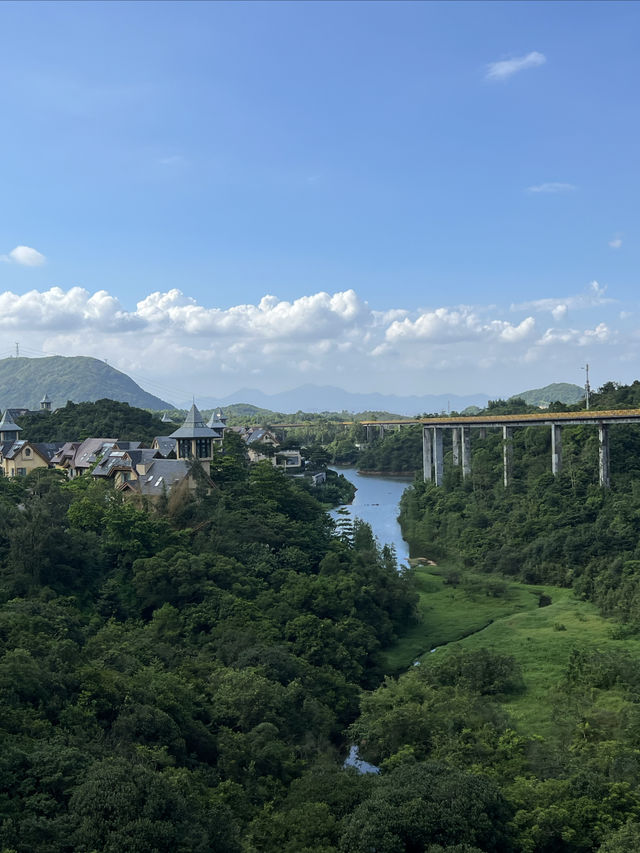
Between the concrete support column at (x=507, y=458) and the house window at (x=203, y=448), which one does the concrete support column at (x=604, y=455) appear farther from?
the house window at (x=203, y=448)

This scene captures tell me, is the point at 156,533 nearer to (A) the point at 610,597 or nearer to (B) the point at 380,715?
(B) the point at 380,715

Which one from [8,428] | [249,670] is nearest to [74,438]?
[8,428]

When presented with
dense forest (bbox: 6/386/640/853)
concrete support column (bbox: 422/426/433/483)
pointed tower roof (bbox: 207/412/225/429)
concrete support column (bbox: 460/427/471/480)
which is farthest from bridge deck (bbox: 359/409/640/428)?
pointed tower roof (bbox: 207/412/225/429)

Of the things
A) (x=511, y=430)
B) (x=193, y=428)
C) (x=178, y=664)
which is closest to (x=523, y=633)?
(x=178, y=664)

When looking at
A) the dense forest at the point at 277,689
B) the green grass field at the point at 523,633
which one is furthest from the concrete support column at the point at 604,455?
the green grass field at the point at 523,633

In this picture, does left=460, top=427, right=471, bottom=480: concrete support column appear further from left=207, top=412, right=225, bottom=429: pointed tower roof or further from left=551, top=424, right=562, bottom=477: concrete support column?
left=207, top=412, right=225, bottom=429: pointed tower roof

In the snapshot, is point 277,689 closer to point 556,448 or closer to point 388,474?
point 556,448
